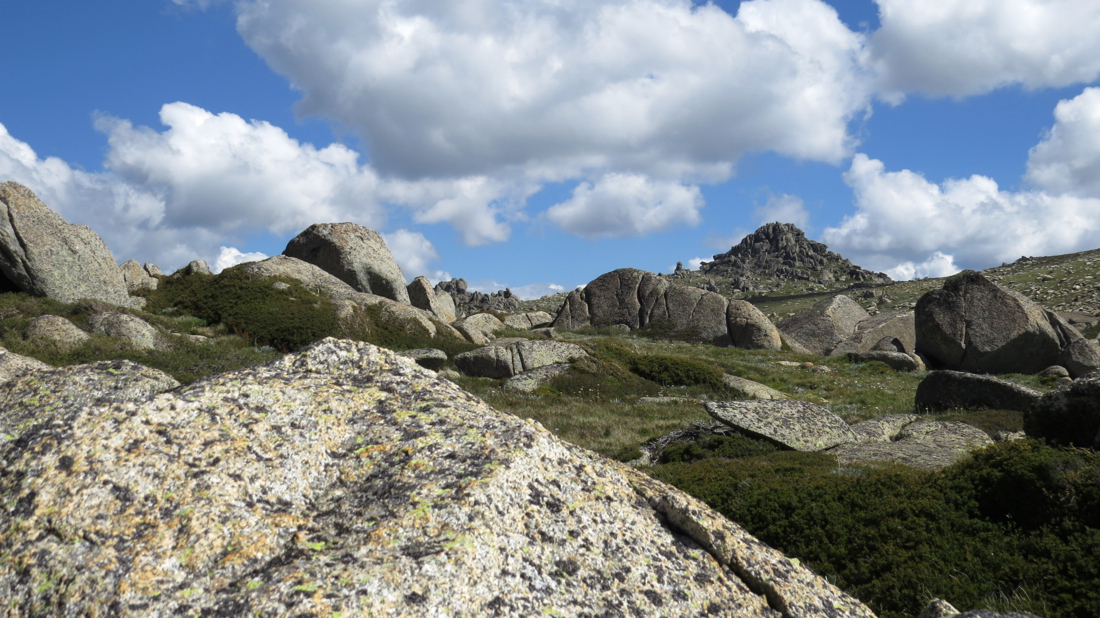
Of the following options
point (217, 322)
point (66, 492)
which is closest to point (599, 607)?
point (66, 492)

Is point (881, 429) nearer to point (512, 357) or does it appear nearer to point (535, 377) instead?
point (535, 377)

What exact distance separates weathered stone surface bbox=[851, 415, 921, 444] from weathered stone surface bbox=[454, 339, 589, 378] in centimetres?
1436

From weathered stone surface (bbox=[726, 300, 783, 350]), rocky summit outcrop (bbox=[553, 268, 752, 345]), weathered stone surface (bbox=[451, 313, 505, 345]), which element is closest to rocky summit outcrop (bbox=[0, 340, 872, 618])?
weathered stone surface (bbox=[451, 313, 505, 345])

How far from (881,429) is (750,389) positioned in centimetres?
1115

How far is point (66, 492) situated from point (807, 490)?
9.77 metres

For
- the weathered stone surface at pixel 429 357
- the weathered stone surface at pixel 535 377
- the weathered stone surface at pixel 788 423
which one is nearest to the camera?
the weathered stone surface at pixel 788 423

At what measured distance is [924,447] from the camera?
46.7ft

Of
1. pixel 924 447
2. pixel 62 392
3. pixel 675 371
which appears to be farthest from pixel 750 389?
pixel 62 392

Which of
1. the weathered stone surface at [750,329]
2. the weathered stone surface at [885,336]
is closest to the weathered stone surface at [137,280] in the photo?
the weathered stone surface at [750,329]

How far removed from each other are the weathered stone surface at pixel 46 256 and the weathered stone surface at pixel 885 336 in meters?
42.7

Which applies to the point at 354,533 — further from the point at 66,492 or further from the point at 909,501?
the point at 909,501

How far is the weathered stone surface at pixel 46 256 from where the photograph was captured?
27719 mm

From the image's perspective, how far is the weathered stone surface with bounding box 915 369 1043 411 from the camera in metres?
21.3

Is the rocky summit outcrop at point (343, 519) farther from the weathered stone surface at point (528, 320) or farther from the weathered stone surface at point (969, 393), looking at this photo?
the weathered stone surface at point (528, 320)
